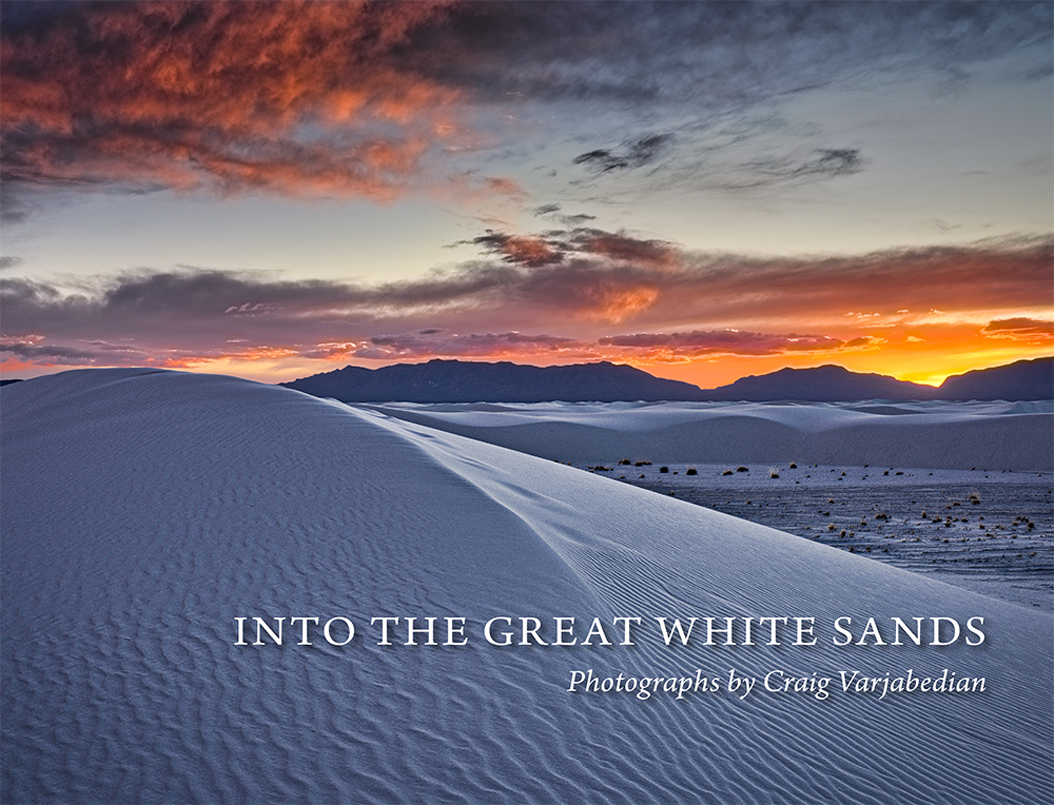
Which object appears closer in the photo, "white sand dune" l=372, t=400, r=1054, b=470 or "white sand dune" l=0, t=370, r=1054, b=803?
"white sand dune" l=0, t=370, r=1054, b=803

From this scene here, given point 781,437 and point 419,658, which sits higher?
point 781,437

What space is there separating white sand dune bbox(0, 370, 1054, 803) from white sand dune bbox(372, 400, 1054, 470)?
1066 inches

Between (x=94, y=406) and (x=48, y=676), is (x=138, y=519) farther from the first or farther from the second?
(x=94, y=406)

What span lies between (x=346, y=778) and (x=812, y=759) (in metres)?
3.06

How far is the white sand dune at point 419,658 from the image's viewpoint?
12.6 ft

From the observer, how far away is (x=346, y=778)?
12.0 feet

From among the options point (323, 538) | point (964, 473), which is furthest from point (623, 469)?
point (323, 538)

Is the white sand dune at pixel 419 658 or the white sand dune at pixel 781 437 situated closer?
the white sand dune at pixel 419 658

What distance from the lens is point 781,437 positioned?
40.0 metres

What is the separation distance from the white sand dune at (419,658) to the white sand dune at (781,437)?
88.8 feet

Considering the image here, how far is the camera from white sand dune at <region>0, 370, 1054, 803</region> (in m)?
3.85

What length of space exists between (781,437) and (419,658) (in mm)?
38349

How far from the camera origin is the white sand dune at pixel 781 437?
3266 cm

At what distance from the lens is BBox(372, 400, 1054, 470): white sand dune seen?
32.7 metres
